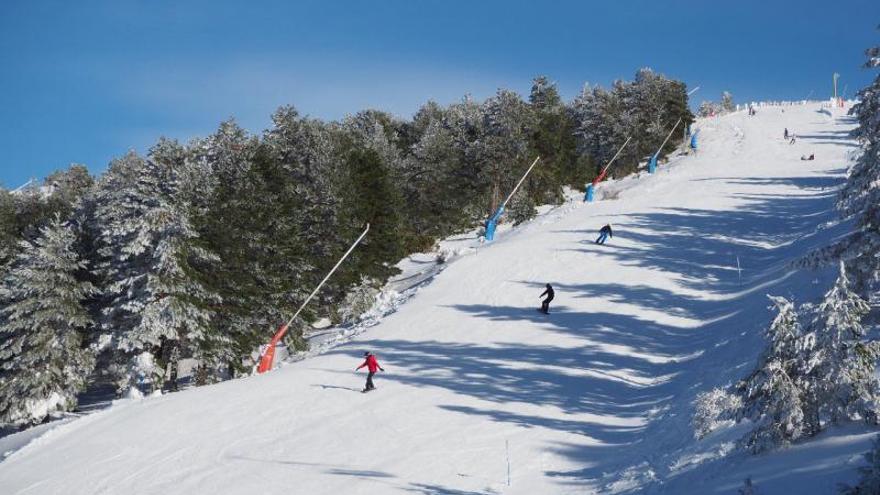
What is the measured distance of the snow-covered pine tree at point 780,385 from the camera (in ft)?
31.5

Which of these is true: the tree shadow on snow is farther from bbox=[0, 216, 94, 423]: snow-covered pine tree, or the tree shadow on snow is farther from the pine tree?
bbox=[0, 216, 94, 423]: snow-covered pine tree

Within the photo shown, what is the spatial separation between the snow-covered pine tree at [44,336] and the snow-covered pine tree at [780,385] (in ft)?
114

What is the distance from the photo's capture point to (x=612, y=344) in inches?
922

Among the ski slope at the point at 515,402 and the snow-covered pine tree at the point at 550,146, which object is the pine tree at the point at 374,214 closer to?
the ski slope at the point at 515,402

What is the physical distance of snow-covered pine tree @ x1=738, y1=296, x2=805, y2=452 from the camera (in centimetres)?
960

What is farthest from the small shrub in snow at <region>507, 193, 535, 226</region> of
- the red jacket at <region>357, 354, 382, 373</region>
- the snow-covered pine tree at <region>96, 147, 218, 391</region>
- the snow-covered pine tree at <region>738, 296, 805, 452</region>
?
the snow-covered pine tree at <region>738, 296, 805, 452</region>

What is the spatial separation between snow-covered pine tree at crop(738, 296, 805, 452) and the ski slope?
36 cm

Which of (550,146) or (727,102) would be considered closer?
(550,146)

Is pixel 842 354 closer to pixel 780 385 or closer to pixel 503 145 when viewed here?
pixel 780 385

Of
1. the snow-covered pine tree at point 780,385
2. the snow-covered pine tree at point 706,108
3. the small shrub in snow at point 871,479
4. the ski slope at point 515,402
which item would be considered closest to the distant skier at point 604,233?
the ski slope at point 515,402

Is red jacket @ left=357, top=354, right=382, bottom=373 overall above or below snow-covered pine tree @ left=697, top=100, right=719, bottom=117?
below

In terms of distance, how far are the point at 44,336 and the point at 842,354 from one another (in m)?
36.7

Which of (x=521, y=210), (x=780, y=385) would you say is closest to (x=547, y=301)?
(x=780, y=385)

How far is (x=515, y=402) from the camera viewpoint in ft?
62.6
